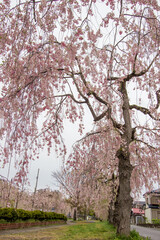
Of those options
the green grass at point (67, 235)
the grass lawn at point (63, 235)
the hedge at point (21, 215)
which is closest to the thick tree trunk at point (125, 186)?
the green grass at point (67, 235)

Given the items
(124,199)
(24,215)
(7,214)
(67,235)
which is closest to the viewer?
(124,199)

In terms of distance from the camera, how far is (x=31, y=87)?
470 cm

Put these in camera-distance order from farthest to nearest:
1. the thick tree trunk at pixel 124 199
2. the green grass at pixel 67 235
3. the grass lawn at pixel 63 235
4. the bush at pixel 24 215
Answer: the bush at pixel 24 215 → the grass lawn at pixel 63 235 → the green grass at pixel 67 235 → the thick tree trunk at pixel 124 199

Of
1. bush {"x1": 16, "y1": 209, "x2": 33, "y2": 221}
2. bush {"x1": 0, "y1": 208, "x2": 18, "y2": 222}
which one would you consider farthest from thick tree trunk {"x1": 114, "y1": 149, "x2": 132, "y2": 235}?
bush {"x1": 16, "y1": 209, "x2": 33, "y2": 221}

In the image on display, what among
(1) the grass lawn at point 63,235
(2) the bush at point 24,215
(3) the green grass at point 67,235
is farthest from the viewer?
(2) the bush at point 24,215

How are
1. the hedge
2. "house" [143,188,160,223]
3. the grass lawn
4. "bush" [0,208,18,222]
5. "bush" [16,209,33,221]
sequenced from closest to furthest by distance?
the grass lawn
"bush" [0,208,18,222]
the hedge
"bush" [16,209,33,221]
"house" [143,188,160,223]

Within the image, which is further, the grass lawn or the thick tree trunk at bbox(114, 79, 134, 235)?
the grass lawn

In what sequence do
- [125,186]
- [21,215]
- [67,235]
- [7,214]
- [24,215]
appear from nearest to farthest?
[125,186]
[67,235]
[7,214]
[21,215]
[24,215]

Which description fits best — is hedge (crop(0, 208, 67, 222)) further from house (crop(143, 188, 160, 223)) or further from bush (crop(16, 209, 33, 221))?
house (crop(143, 188, 160, 223))

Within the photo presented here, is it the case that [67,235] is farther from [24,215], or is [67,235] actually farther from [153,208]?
[153,208]

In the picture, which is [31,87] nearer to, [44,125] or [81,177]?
[44,125]

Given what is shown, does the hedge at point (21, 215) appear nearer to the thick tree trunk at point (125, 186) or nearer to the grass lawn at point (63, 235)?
the grass lawn at point (63, 235)

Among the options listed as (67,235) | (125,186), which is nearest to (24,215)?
(67,235)

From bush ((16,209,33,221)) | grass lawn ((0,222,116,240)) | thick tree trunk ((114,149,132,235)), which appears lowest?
grass lawn ((0,222,116,240))
